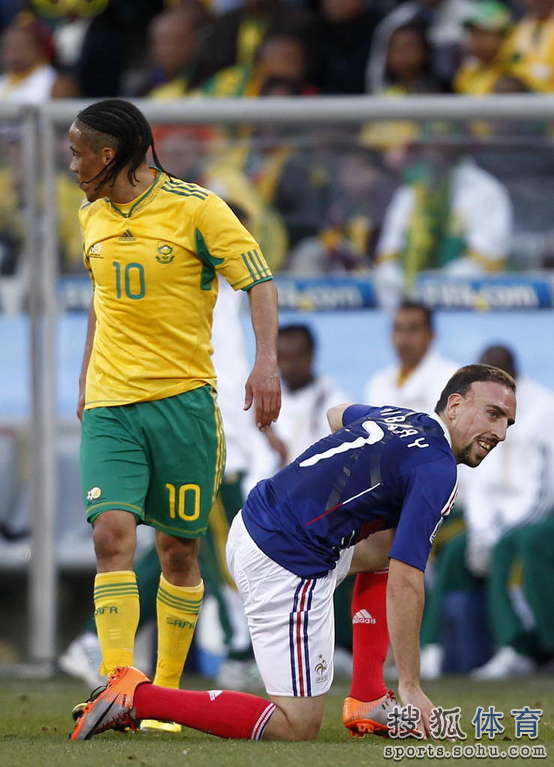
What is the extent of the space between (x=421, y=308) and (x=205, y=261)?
2.89 m

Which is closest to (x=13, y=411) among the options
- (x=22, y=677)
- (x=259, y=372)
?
(x=22, y=677)

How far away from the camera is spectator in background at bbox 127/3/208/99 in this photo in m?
10.2

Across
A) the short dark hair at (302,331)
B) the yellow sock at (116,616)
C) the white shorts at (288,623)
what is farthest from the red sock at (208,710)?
the short dark hair at (302,331)

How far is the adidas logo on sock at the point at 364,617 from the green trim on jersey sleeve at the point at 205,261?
1239mm

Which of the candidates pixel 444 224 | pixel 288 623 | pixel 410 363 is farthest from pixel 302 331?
pixel 288 623

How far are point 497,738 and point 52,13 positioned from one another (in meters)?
8.16

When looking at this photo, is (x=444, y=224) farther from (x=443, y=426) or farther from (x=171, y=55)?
(x=443, y=426)

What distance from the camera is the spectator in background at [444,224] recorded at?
26.3 feet

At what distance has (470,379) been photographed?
4789 mm

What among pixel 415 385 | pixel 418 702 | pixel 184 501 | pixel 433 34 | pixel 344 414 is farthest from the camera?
pixel 433 34

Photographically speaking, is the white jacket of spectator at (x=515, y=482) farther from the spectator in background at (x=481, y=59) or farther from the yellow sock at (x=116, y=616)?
the yellow sock at (x=116, y=616)

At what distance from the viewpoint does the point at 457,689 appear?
7.13 m

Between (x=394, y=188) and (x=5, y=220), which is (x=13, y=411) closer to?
(x=5, y=220)

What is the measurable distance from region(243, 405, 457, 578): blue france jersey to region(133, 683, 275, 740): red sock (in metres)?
0.44
